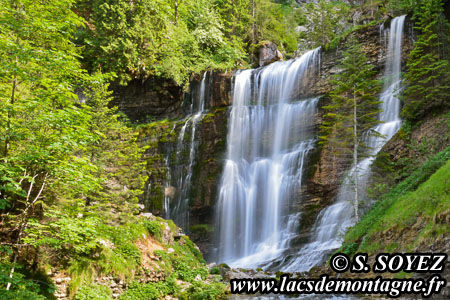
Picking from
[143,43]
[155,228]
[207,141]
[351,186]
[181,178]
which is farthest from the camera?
[143,43]

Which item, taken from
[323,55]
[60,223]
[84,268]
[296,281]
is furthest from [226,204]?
[60,223]

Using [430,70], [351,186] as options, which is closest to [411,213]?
[351,186]

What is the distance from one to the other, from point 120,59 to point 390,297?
27069 millimetres

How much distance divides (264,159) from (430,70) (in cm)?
1212

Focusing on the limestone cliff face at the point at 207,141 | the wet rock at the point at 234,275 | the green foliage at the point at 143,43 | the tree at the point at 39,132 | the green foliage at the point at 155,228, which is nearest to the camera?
the tree at the point at 39,132

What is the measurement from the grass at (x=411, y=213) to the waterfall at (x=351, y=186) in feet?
7.07

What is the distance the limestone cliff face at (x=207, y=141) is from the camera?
22.2 metres

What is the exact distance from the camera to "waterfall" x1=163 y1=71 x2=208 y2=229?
25.8 m

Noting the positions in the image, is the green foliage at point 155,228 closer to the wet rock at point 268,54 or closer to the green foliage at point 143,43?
the green foliage at point 143,43

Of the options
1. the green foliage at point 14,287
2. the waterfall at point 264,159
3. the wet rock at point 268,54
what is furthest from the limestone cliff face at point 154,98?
the green foliage at point 14,287

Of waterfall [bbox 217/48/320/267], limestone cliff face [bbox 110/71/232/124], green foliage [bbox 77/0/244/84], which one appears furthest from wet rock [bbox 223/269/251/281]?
green foliage [bbox 77/0/244/84]

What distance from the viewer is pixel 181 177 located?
2659cm

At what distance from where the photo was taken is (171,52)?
3103 cm

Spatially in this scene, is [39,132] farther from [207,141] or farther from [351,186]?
[207,141]
